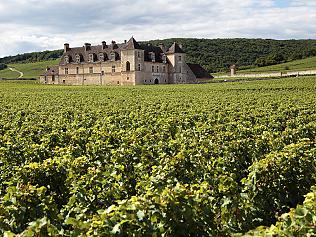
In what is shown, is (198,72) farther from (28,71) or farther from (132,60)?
(28,71)

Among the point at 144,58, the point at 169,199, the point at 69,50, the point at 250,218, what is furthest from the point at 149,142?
the point at 69,50

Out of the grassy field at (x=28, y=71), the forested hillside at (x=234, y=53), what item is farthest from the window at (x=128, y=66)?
the grassy field at (x=28, y=71)

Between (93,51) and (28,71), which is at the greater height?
(93,51)

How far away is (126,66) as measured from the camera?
93.2 m

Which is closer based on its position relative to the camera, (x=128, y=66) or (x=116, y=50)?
(x=128, y=66)

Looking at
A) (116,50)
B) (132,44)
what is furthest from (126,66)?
(116,50)

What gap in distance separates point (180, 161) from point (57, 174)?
110 inches

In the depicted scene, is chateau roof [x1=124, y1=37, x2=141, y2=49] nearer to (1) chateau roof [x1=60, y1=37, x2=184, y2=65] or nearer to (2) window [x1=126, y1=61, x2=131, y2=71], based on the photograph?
(1) chateau roof [x1=60, y1=37, x2=184, y2=65]

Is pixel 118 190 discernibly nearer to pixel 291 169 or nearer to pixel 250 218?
pixel 250 218

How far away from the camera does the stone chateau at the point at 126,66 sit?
93.1 metres

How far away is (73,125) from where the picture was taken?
17.7 meters

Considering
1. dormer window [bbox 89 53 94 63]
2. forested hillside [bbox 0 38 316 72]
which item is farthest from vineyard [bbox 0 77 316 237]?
forested hillside [bbox 0 38 316 72]

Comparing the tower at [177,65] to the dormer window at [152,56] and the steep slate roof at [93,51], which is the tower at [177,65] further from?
the steep slate roof at [93,51]

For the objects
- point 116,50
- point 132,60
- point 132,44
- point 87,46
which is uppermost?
point 87,46
